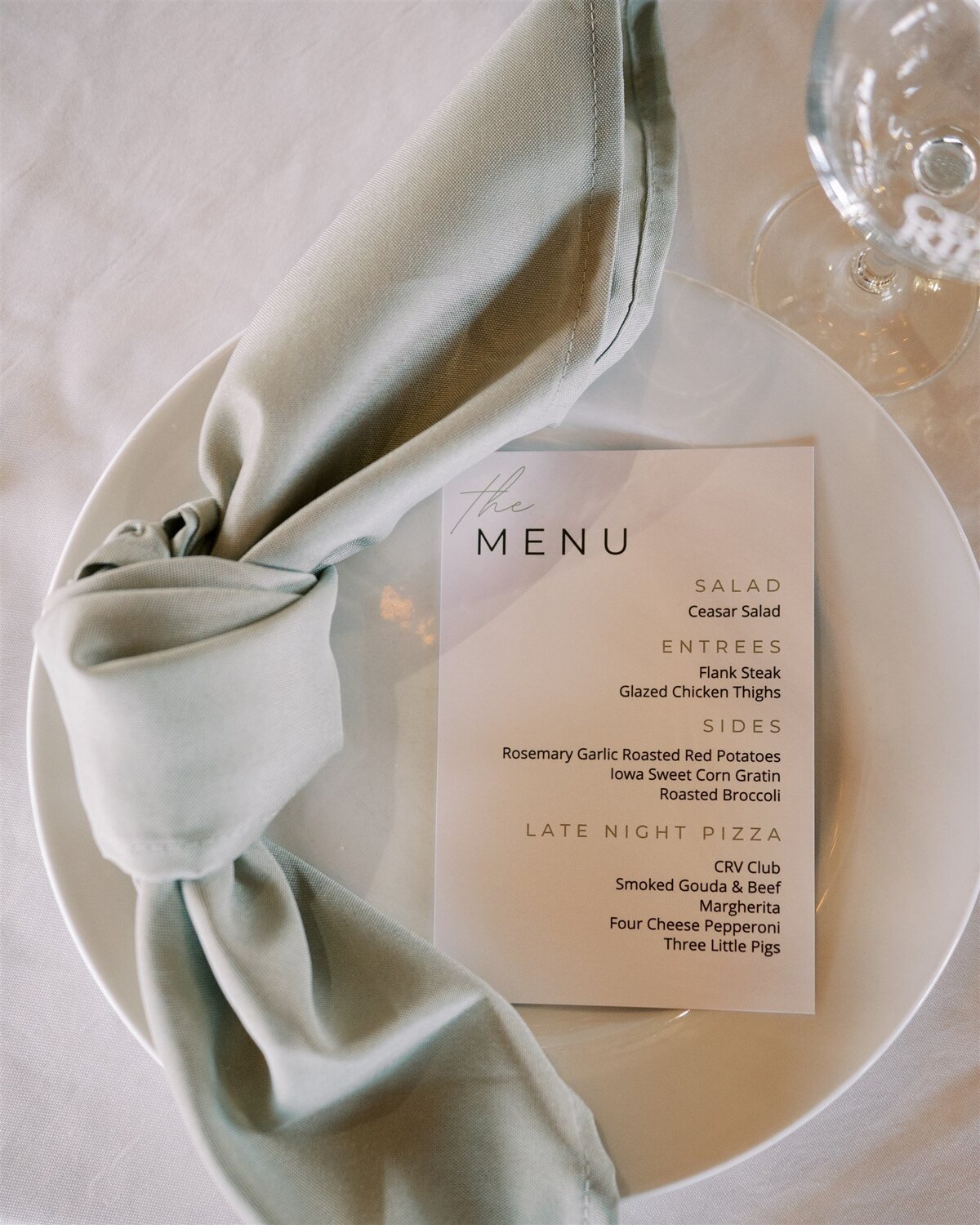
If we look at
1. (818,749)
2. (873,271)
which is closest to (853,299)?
(873,271)

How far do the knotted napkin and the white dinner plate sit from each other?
0.08 ft

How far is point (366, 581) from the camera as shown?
1.13 feet

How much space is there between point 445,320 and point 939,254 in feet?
0.54

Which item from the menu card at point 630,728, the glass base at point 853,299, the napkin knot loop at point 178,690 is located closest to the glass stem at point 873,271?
the glass base at point 853,299

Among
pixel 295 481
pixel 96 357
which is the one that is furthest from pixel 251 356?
pixel 96 357

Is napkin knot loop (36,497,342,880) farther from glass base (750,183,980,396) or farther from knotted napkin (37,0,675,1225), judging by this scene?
glass base (750,183,980,396)

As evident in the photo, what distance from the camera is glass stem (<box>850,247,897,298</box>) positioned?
373 mm

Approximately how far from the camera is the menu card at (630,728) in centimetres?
32

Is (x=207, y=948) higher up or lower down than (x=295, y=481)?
lower down

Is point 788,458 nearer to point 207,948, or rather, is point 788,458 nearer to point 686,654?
point 686,654

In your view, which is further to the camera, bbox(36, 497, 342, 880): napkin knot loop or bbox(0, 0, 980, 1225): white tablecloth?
bbox(0, 0, 980, 1225): white tablecloth

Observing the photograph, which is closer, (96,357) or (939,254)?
(939,254)

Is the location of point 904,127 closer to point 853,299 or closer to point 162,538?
point 853,299

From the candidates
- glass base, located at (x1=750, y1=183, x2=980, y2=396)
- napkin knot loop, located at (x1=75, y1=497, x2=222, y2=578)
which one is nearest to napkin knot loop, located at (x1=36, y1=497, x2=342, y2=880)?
napkin knot loop, located at (x1=75, y1=497, x2=222, y2=578)
